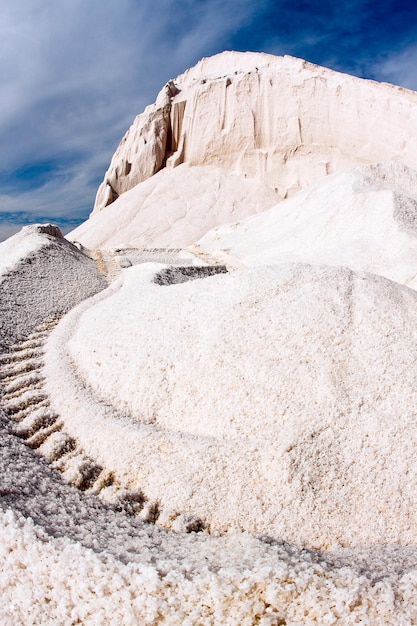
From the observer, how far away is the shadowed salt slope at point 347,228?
652cm

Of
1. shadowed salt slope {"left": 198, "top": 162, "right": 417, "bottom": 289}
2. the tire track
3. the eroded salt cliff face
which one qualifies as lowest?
the tire track

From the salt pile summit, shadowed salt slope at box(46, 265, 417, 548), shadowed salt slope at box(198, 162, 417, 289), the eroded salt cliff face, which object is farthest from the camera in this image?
the eroded salt cliff face

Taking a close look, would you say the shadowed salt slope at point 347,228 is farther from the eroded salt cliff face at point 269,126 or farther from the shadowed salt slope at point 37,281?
the eroded salt cliff face at point 269,126

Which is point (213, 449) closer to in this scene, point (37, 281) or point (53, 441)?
point (53, 441)

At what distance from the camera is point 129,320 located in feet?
12.3

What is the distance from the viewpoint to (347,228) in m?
7.67

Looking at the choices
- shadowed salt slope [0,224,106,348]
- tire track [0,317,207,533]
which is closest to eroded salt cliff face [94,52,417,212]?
shadowed salt slope [0,224,106,348]

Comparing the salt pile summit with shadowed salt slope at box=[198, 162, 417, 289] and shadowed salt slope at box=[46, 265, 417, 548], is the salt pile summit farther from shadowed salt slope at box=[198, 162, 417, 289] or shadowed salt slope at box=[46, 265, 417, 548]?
shadowed salt slope at box=[198, 162, 417, 289]

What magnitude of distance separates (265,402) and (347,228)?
581 cm

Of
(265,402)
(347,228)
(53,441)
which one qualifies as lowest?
(53,441)

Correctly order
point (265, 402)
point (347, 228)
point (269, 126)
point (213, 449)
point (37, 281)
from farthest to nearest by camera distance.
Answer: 1. point (269, 126)
2. point (347, 228)
3. point (37, 281)
4. point (265, 402)
5. point (213, 449)

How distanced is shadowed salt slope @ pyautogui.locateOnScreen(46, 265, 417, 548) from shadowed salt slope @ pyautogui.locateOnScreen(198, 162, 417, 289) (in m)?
3.02

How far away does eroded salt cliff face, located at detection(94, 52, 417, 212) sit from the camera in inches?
562

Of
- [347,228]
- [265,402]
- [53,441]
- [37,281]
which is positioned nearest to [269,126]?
[347,228]
